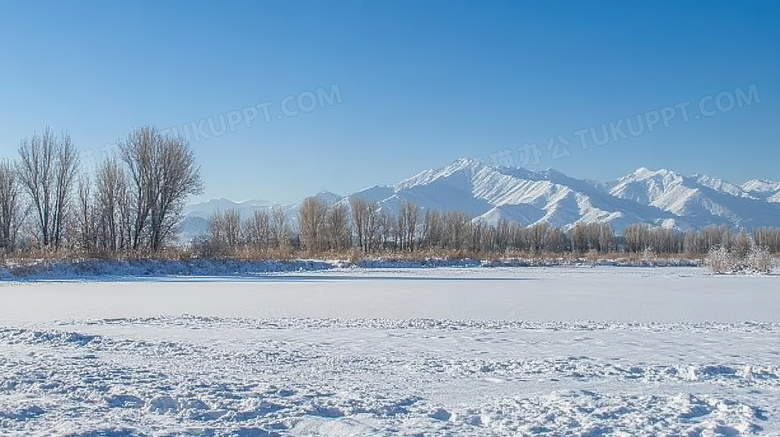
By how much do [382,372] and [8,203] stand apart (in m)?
37.5

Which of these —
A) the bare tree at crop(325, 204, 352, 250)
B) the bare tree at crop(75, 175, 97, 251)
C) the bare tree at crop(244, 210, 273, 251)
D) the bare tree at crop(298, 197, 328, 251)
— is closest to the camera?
the bare tree at crop(75, 175, 97, 251)

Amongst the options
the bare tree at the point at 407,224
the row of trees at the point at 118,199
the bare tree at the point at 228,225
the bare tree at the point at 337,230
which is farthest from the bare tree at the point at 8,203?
the bare tree at the point at 407,224

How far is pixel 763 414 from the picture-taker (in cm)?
401

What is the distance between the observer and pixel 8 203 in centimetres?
3503

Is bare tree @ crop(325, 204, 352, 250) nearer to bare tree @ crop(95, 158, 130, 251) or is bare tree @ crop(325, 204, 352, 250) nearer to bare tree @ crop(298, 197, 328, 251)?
bare tree @ crop(298, 197, 328, 251)

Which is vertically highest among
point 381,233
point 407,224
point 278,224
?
point 278,224

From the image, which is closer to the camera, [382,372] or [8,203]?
[382,372]

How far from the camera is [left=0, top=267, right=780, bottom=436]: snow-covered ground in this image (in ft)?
12.4

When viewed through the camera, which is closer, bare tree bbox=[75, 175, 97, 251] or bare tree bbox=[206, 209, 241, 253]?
bare tree bbox=[75, 175, 97, 251]

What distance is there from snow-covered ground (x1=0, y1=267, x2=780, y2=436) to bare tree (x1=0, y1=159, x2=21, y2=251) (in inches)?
1134

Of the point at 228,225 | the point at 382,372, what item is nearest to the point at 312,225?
the point at 228,225

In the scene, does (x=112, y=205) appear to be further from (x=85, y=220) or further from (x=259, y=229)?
(x=259, y=229)

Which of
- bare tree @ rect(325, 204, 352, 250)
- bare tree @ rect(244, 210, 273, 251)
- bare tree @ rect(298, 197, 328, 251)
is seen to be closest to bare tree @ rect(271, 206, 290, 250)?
bare tree @ rect(244, 210, 273, 251)

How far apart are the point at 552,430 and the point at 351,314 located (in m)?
6.85
